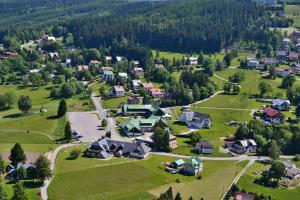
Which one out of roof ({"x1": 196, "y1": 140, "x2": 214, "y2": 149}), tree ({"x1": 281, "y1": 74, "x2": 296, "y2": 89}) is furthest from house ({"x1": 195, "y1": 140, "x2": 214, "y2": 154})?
tree ({"x1": 281, "y1": 74, "x2": 296, "y2": 89})

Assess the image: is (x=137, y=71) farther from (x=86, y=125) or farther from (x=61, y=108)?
(x=86, y=125)

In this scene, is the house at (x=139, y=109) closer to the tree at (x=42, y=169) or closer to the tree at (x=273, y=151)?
the tree at (x=273, y=151)

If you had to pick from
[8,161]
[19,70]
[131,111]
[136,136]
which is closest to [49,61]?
[19,70]

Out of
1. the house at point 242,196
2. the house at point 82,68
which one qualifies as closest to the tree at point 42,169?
the house at point 242,196

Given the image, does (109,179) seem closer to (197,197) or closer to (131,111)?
(197,197)

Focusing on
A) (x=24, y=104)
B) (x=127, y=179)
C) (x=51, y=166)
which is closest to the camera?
(x=127, y=179)

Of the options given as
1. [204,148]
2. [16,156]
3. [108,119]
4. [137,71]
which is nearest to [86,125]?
[108,119]
